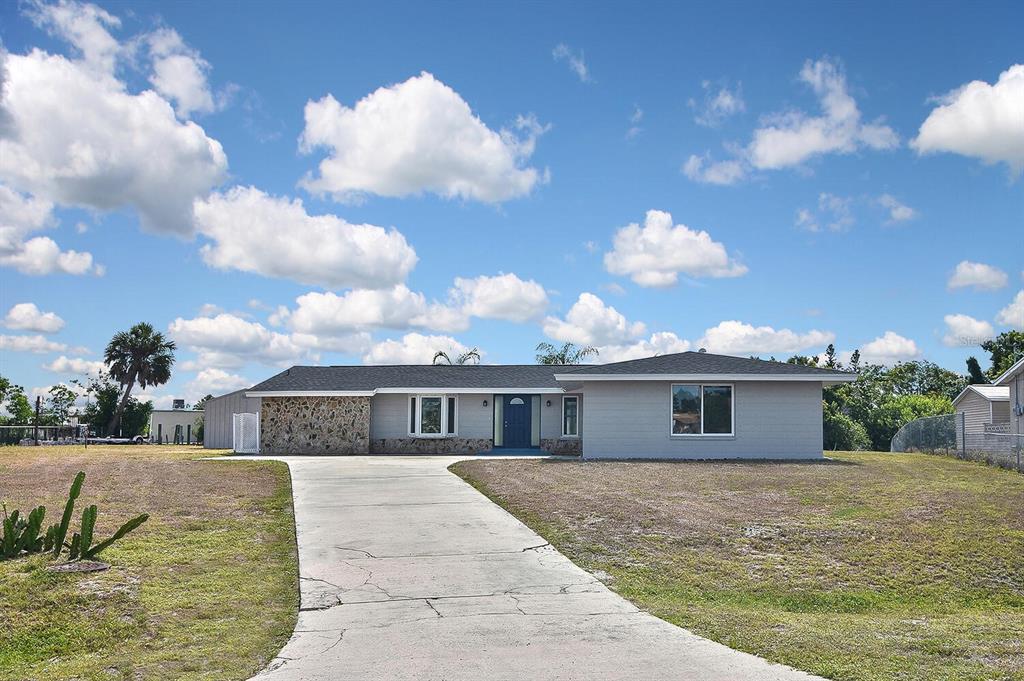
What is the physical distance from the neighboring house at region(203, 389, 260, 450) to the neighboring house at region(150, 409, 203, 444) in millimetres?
9387

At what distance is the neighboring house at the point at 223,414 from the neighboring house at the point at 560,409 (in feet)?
16.9

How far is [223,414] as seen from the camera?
38.3 meters

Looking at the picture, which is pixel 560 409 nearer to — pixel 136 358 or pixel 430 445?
pixel 430 445

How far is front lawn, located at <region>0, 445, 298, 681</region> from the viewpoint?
653cm

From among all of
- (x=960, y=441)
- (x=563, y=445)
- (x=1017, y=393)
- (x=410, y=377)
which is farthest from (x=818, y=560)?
(x=410, y=377)

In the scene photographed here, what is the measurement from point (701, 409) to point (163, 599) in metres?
18.4

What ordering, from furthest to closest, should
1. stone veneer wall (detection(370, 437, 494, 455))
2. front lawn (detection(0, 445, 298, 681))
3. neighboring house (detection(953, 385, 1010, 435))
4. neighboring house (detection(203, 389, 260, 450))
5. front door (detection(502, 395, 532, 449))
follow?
neighboring house (detection(203, 389, 260, 450)) < neighboring house (detection(953, 385, 1010, 435)) < front door (detection(502, 395, 532, 449)) < stone veneer wall (detection(370, 437, 494, 455)) < front lawn (detection(0, 445, 298, 681))

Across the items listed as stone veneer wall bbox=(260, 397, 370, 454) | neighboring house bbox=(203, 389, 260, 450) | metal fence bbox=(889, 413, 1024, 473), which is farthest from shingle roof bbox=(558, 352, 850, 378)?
neighboring house bbox=(203, 389, 260, 450)

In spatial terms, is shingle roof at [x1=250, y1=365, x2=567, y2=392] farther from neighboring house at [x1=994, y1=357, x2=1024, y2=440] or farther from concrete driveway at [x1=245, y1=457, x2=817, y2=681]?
concrete driveway at [x1=245, y1=457, x2=817, y2=681]

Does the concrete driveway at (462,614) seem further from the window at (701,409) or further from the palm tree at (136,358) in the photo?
the palm tree at (136,358)

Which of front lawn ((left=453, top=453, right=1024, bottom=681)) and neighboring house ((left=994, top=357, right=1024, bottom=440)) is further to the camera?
neighboring house ((left=994, top=357, right=1024, bottom=440))

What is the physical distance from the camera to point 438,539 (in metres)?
11.0

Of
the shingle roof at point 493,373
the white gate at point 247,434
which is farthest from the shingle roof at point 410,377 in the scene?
the white gate at point 247,434

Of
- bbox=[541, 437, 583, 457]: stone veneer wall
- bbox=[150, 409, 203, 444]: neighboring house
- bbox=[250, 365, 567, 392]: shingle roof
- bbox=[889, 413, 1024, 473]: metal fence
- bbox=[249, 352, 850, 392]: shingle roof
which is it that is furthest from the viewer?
bbox=[150, 409, 203, 444]: neighboring house
